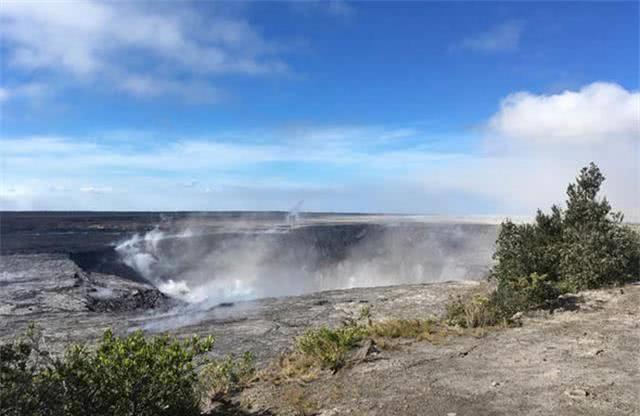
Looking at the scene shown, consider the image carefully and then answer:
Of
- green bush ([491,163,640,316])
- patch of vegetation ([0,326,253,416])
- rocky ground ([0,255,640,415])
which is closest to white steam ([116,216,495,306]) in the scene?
rocky ground ([0,255,640,415])

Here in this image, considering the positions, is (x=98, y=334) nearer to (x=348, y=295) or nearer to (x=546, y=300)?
(x=348, y=295)

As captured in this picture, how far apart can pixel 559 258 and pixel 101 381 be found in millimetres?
13109

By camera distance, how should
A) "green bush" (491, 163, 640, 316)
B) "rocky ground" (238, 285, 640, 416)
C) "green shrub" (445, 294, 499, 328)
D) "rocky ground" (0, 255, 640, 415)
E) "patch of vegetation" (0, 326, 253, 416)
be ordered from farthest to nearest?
"green bush" (491, 163, 640, 316) → "green shrub" (445, 294, 499, 328) → "rocky ground" (0, 255, 640, 415) → "rocky ground" (238, 285, 640, 416) → "patch of vegetation" (0, 326, 253, 416)

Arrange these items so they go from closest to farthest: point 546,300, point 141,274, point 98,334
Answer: point 546,300 → point 98,334 → point 141,274

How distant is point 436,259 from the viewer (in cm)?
3844

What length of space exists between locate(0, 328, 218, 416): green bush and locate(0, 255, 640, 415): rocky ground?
5.20 ft

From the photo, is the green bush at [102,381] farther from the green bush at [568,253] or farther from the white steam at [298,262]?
the white steam at [298,262]

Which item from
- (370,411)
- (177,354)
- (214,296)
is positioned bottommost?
(214,296)

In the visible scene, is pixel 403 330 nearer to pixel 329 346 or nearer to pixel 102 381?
pixel 329 346

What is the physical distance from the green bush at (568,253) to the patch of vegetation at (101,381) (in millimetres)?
8206

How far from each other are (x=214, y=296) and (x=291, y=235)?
99.2 ft

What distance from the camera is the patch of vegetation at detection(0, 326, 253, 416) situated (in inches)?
225

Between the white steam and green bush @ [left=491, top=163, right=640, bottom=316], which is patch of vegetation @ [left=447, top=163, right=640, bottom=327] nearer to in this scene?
green bush @ [left=491, top=163, right=640, bottom=316]

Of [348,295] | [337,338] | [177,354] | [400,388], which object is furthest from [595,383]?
[348,295]
